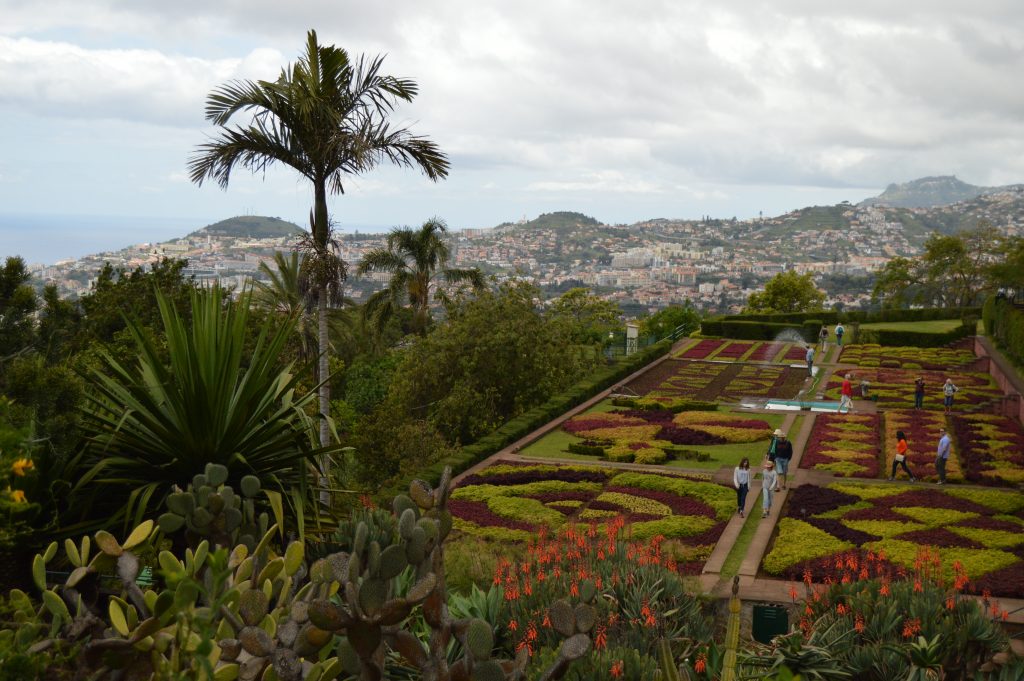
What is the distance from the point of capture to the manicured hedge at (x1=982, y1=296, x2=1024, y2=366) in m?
31.3

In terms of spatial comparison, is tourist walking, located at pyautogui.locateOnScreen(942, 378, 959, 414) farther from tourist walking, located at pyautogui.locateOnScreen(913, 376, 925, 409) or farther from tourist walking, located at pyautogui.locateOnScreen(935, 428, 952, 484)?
tourist walking, located at pyautogui.locateOnScreen(935, 428, 952, 484)

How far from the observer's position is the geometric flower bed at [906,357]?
3841cm

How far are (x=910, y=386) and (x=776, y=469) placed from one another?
16692mm

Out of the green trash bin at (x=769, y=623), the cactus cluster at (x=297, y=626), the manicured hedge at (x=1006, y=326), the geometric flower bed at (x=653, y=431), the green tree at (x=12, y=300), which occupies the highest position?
the green tree at (x=12, y=300)

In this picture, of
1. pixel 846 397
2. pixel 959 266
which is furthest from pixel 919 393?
pixel 959 266

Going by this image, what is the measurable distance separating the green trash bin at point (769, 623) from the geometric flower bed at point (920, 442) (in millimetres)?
10029

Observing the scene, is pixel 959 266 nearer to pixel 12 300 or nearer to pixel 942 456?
pixel 942 456

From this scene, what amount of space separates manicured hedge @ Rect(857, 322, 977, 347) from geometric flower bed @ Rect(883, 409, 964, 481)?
67.0 ft

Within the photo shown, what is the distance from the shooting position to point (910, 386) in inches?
1266

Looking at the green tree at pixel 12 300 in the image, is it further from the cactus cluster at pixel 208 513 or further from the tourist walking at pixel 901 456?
the tourist walking at pixel 901 456

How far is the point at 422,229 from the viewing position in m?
33.5

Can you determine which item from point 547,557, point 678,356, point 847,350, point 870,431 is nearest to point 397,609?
point 547,557

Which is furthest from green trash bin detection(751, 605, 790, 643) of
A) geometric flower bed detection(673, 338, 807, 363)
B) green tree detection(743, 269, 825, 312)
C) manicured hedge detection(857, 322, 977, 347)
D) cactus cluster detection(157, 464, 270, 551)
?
green tree detection(743, 269, 825, 312)

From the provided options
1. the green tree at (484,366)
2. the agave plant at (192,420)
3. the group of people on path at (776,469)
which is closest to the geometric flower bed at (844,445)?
the group of people on path at (776,469)
